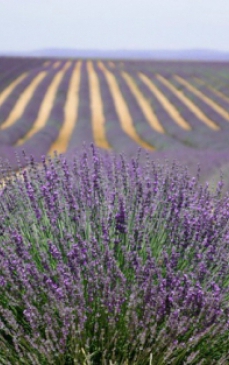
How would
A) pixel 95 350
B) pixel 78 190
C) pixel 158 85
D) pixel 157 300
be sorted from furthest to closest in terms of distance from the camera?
pixel 158 85, pixel 78 190, pixel 95 350, pixel 157 300

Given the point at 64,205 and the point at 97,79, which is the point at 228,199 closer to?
the point at 64,205

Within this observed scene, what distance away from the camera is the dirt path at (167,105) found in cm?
1978

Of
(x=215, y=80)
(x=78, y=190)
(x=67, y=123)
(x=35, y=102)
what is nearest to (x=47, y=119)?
(x=67, y=123)

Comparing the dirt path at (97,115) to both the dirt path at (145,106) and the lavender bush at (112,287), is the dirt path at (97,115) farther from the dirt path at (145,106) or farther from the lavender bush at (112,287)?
the lavender bush at (112,287)

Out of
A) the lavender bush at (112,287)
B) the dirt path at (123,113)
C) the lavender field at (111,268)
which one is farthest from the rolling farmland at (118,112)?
the lavender bush at (112,287)

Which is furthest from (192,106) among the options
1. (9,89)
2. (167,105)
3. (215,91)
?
(9,89)

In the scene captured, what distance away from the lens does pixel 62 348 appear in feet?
7.43

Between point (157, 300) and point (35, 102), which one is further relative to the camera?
point (35, 102)

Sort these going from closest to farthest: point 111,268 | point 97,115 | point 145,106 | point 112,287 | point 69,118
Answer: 1. point 111,268
2. point 112,287
3. point 69,118
4. point 97,115
5. point 145,106

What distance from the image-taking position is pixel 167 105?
77.3 ft

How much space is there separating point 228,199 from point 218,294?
711 mm

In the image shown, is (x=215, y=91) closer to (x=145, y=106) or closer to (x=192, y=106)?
(x=192, y=106)

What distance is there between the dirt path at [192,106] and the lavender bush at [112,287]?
16.0m

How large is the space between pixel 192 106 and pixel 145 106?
92.4 inches
